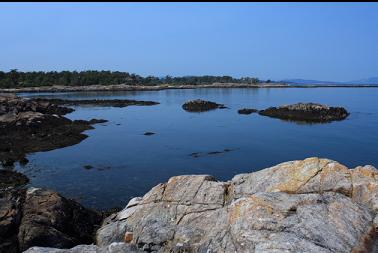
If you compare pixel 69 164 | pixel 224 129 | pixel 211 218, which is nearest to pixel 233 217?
pixel 211 218

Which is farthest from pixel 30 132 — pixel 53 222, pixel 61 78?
pixel 61 78

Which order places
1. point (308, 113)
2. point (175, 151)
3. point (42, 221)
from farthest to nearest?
point (308, 113) → point (175, 151) → point (42, 221)

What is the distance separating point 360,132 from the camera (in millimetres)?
51062

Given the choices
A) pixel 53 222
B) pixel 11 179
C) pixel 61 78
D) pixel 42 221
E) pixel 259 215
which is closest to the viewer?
pixel 259 215

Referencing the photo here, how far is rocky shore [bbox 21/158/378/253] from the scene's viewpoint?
1210 centimetres

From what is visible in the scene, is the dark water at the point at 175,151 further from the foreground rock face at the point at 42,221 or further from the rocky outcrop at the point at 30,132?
the foreground rock face at the point at 42,221

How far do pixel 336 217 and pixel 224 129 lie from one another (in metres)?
40.6

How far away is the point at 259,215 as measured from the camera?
12844 millimetres

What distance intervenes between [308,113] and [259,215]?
56623 mm

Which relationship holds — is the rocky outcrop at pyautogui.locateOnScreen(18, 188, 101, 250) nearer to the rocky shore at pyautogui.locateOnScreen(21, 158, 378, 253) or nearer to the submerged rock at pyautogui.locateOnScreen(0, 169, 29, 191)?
the rocky shore at pyautogui.locateOnScreen(21, 158, 378, 253)

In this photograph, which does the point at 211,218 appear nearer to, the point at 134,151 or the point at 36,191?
the point at 36,191

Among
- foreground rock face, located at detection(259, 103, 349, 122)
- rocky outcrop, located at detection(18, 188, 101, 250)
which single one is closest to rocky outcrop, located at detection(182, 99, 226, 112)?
foreground rock face, located at detection(259, 103, 349, 122)

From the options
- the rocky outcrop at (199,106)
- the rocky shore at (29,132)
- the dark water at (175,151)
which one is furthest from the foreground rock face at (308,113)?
the rocky shore at (29,132)

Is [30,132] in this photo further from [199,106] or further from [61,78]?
[61,78]
